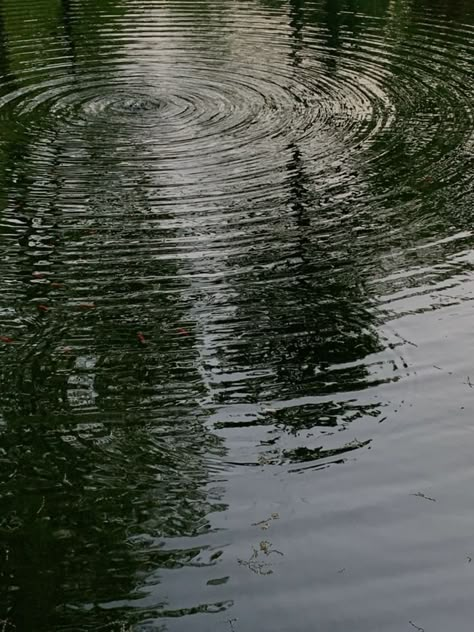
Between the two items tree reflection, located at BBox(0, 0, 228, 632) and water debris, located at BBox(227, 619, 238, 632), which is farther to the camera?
tree reflection, located at BBox(0, 0, 228, 632)

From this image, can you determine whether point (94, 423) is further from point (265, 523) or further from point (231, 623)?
point (231, 623)

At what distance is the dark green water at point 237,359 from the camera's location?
4.19 m

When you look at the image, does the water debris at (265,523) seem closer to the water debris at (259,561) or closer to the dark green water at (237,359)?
the dark green water at (237,359)

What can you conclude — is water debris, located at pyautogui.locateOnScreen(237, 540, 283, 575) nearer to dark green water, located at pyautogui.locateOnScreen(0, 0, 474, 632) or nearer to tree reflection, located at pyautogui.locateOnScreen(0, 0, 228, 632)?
dark green water, located at pyautogui.locateOnScreen(0, 0, 474, 632)

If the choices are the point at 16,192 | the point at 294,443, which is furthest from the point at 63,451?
the point at 16,192

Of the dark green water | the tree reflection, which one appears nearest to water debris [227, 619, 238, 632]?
the dark green water

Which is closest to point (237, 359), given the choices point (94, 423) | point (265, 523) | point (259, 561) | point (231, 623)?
point (94, 423)

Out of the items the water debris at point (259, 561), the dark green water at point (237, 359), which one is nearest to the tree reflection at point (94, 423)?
the dark green water at point (237, 359)

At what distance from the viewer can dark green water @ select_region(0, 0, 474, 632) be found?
4188 mm

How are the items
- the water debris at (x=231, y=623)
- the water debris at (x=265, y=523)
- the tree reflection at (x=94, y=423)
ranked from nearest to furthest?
the water debris at (x=231, y=623), the tree reflection at (x=94, y=423), the water debris at (x=265, y=523)

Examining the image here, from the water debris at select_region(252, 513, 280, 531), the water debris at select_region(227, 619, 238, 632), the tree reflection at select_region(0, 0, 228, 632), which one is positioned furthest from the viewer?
the water debris at select_region(252, 513, 280, 531)

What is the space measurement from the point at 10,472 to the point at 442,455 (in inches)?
108

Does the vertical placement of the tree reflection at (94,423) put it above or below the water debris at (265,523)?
above

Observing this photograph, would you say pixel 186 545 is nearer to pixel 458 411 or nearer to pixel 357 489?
pixel 357 489
